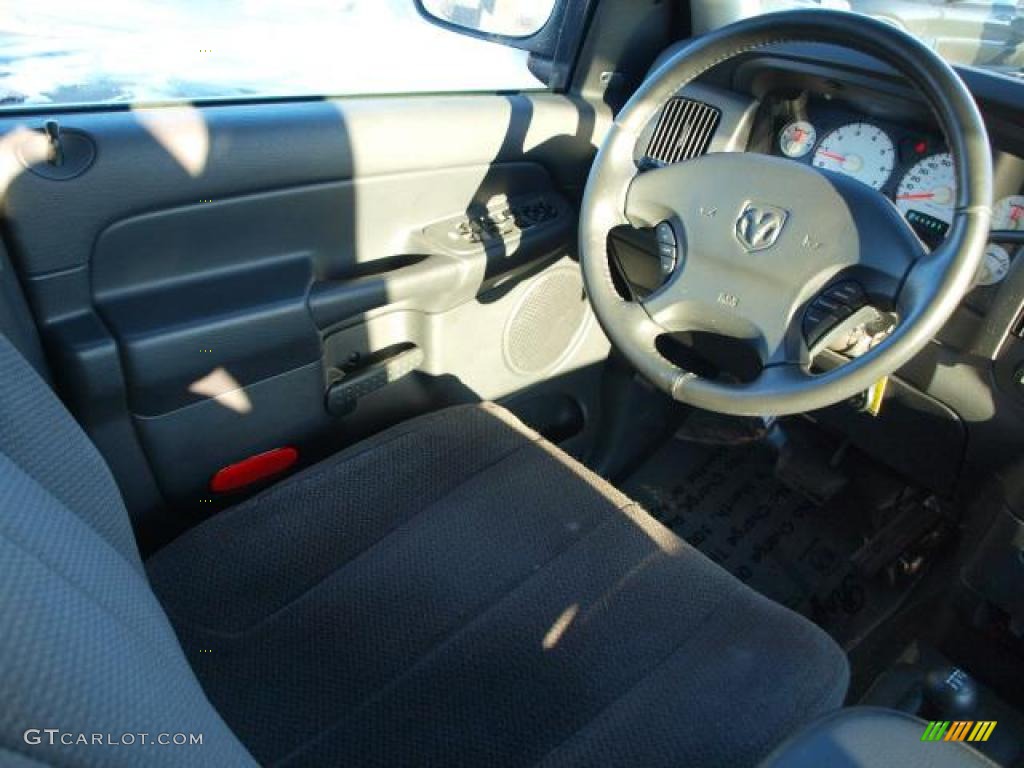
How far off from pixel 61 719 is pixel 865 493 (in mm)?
1682

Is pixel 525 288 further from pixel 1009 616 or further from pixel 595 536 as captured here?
pixel 1009 616

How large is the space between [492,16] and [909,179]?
840 mm

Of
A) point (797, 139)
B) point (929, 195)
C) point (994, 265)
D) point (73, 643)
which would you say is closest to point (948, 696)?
point (994, 265)

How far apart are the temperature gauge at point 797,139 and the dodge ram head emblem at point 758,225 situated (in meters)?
0.34

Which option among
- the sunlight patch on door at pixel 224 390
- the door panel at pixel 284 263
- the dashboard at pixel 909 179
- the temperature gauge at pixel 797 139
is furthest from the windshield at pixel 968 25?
the sunlight patch on door at pixel 224 390

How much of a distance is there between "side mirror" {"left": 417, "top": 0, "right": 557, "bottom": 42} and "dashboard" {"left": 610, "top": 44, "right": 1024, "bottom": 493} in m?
0.25

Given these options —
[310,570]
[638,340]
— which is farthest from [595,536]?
[310,570]

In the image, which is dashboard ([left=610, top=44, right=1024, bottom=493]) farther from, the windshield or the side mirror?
the side mirror

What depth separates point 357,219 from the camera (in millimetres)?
1400

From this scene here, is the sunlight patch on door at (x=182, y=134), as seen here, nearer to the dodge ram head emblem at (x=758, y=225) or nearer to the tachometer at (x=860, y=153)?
the dodge ram head emblem at (x=758, y=225)

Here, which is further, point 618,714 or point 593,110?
point 593,110

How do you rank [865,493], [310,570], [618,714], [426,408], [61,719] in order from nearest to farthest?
[61,719]
[618,714]
[310,570]
[426,408]
[865,493]

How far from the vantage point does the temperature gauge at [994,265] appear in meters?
A: 1.21

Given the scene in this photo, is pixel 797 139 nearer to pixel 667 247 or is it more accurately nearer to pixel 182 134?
pixel 667 247
